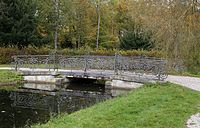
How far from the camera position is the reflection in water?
56.4 feet

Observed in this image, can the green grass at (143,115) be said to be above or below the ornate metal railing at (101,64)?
below

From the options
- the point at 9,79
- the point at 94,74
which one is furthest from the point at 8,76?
the point at 94,74

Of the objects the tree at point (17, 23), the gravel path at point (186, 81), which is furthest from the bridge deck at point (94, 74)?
the tree at point (17, 23)

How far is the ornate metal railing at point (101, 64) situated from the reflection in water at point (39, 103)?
88.6 inches

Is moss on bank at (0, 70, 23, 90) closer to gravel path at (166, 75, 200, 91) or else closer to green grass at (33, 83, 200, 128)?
gravel path at (166, 75, 200, 91)

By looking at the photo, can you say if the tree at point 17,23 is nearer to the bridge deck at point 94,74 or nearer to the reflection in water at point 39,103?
the bridge deck at point 94,74

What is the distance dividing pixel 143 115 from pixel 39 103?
29.3ft

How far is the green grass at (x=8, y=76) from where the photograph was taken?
1151 inches

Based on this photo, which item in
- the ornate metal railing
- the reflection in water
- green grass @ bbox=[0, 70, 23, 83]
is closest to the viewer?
the reflection in water

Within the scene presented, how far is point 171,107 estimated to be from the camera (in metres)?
16.0

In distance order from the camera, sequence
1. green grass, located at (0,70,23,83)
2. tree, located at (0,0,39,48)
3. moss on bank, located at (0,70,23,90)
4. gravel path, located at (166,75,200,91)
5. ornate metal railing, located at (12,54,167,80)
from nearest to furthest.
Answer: gravel path, located at (166,75,200,91) → ornate metal railing, located at (12,54,167,80) → moss on bank, located at (0,70,23,90) → green grass, located at (0,70,23,83) → tree, located at (0,0,39,48)

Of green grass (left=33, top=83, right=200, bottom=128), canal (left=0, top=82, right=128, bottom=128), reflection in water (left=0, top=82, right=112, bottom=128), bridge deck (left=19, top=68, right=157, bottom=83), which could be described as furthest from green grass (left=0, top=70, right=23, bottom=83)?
green grass (left=33, top=83, right=200, bottom=128)

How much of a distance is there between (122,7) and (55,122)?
46.2 metres

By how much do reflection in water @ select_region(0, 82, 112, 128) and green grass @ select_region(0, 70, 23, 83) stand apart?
112 inches
